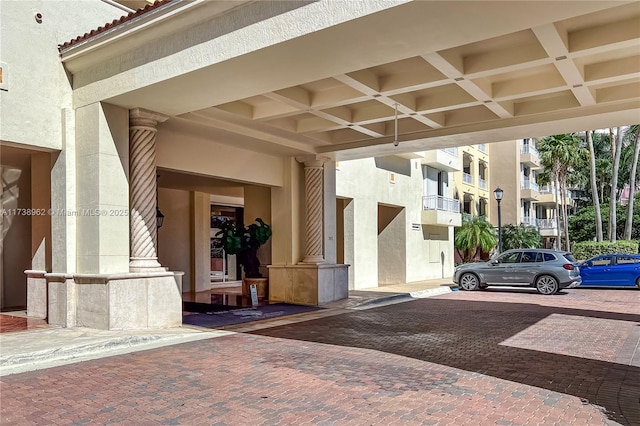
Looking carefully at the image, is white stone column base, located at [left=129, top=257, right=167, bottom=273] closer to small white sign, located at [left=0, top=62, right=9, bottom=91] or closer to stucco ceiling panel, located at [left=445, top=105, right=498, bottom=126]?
small white sign, located at [left=0, top=62, right=9, bottom=91]

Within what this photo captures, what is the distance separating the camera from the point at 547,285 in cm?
1847

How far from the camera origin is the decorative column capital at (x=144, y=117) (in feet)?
34.0

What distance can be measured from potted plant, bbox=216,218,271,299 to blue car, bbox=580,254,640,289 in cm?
1333

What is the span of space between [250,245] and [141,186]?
5.33 m

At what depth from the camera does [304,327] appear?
11.0 m

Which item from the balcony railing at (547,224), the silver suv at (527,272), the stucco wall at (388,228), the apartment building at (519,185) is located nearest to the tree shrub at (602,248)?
→ the stucco wall at (388,228)

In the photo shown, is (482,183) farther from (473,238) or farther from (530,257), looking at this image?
(530,257)

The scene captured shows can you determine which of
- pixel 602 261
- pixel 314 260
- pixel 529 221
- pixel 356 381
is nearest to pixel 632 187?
pixel 602 261

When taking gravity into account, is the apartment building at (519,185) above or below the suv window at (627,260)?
above

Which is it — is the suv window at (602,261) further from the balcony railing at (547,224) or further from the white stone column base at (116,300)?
the balcony railing at (547,224)

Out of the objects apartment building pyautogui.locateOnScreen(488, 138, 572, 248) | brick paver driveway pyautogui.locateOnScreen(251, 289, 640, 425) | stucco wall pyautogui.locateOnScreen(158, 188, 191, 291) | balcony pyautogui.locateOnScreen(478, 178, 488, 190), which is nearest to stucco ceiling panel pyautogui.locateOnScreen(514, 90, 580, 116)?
brick paver driveway pyautogui.locateOnScreen(251, 289, 640, 425)

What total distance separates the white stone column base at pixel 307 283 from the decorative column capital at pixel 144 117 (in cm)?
620

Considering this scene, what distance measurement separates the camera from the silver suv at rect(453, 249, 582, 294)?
18.3 metres

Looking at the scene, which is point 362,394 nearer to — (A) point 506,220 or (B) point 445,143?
(B) point 445,143
